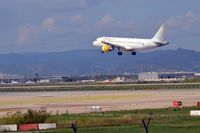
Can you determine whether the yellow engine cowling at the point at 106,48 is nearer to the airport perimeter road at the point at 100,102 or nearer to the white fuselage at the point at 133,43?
the white fuselage at the point at 133,43

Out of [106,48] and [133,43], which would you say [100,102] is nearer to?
[106,48]

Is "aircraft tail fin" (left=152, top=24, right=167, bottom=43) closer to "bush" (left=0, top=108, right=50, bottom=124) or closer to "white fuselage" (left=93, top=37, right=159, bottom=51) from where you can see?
"white fuselage" (left=93, top=37, right=159, bottom=51)

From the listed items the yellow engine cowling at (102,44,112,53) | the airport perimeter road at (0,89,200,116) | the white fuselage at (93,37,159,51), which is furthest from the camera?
the white fuselage at (93,37,159,51)

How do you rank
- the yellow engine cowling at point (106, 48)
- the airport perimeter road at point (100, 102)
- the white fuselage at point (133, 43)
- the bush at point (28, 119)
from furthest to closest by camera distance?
the white fuselage at point (133, 43), the yellow engine cowling at point (106, 48), the airport perimeter road at point (100, 102), the bush at point (28, 119)

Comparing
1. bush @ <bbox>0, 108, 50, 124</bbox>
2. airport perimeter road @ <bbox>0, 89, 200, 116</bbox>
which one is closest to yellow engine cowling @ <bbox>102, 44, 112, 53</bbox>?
airport perimeter road @ <bbox>0, 89, 200, 116</bbox>

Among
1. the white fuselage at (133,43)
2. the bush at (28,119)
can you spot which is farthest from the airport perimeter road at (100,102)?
the white fuselage at (133,43)

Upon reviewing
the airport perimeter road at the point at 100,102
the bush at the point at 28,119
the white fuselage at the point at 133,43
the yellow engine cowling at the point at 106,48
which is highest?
the white fuselage at the point at 133,43

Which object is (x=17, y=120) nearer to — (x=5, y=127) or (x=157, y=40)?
(x=5, y=127)

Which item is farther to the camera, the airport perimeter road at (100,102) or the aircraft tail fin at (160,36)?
the aircraft tail fin at (160,36)

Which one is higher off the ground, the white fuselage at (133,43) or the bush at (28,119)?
the white fuselage at (133,43)

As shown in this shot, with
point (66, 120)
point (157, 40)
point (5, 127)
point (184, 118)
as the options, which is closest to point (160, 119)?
point (184, 118)

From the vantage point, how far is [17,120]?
51.3 meters

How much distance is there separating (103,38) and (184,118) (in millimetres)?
112704

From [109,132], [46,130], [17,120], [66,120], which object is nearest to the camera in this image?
[109,132]
